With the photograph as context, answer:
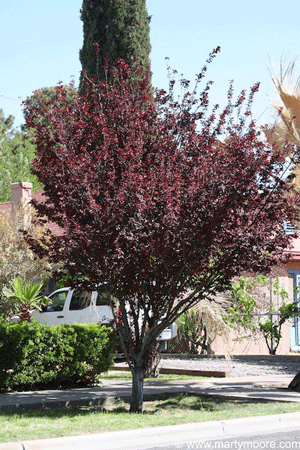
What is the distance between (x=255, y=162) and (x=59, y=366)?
231 inches

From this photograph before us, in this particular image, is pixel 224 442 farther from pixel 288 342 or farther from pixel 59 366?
pixel 288 342

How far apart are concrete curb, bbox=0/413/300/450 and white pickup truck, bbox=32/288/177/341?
28.4 ft

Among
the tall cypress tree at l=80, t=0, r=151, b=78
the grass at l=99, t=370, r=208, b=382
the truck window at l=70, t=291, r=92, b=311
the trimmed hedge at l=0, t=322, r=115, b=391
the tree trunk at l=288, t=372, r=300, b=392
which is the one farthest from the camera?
the truck window at l=70, t=291, r=92, b=311

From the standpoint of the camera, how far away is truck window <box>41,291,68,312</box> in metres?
19.9

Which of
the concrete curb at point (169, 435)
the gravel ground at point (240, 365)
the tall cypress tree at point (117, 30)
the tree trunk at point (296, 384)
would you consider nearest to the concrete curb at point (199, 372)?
the gravel ground at point (240, 365)

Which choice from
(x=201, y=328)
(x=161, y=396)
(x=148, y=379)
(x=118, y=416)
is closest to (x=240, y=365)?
(x=201, y=328)

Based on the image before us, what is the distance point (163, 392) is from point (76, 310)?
732 cm

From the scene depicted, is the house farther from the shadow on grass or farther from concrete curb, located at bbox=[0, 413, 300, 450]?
concrete curb, located at bbox=[0, 413, 300, 450]

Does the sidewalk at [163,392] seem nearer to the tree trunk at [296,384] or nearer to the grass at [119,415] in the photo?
the tree trunk at [296,384]

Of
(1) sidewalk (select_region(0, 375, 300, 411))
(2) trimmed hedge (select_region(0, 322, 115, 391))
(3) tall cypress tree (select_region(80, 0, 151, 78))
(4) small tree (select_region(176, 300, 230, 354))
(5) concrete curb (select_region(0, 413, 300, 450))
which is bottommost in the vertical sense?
(5) concrete curb (select_region(0, 413, 300, 450))

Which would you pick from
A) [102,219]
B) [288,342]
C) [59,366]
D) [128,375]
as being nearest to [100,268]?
[102,219]

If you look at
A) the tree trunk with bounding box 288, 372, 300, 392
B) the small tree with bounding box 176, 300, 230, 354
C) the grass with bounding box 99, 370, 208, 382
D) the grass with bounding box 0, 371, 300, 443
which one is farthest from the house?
the grass with bounding box 0, 371, 300, 443

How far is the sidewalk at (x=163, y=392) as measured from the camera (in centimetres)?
1114

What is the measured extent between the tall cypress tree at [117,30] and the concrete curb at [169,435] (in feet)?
32.8
